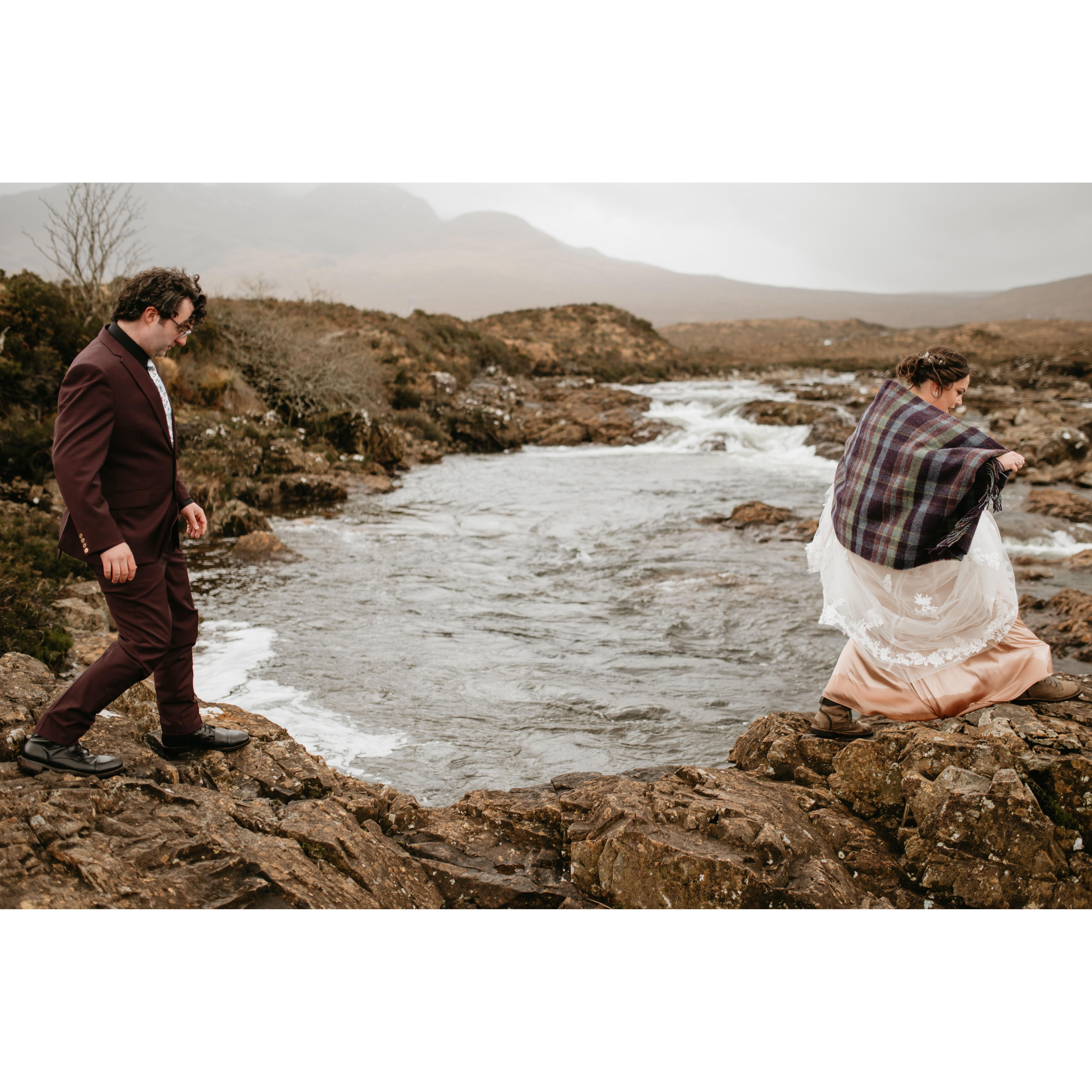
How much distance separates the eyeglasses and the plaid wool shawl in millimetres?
3080

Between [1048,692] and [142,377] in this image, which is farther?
[1048,692]

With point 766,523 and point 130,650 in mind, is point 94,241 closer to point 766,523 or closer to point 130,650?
point 766,523

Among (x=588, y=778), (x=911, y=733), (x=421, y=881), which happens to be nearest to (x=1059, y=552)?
(x=911, y=733)

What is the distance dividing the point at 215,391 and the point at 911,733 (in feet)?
52.7

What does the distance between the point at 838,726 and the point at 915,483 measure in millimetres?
1253

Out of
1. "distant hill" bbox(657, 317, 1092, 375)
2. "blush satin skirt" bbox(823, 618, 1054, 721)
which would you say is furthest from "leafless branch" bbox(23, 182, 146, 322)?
"distant hill" bbox(657, 317, 1092, 375)

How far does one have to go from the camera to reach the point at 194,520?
10.6ft

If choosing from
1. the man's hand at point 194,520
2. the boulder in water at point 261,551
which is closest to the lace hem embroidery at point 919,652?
the man's hand at point 194,520

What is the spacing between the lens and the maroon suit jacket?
271cm

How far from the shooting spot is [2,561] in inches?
239

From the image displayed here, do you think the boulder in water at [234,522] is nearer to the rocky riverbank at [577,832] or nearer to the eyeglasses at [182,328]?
the rocky riverbank at [577,832]

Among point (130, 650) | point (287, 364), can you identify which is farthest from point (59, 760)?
point (287, 364)

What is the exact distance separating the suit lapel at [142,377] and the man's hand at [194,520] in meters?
0.34

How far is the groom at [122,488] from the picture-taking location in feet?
8.95
